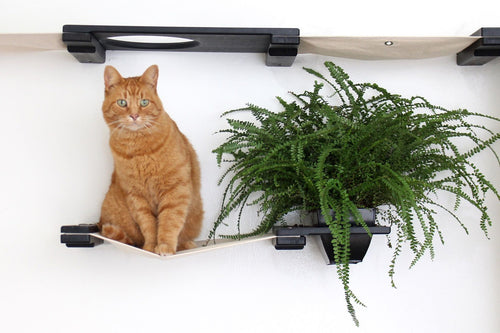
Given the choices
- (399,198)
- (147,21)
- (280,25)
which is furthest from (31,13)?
(399,198)

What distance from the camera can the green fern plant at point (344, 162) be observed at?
134 cm

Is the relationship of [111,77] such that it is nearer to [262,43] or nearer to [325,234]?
[262,43]

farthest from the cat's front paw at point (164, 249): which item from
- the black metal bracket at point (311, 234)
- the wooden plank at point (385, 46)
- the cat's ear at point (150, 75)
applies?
→ the wooden plank at point (385, 46)

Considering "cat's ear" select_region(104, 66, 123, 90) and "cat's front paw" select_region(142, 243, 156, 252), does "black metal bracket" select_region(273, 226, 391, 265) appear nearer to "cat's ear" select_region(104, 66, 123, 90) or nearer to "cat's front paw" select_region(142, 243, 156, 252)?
"cat's front paw" select_region(142, 243, 156, 252)

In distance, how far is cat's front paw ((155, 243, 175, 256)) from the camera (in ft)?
4.40

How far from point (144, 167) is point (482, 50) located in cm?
101

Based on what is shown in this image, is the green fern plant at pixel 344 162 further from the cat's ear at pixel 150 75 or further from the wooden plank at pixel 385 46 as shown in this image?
the cat's ear at pixel 150 75

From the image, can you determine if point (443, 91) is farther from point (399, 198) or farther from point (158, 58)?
point (158, 58)

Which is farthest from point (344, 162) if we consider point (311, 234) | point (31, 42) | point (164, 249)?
point (31, 42)

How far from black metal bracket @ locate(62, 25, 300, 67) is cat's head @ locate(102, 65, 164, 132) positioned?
12 cm

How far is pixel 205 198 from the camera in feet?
5.23

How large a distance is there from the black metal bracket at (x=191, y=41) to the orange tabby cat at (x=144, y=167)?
12cm

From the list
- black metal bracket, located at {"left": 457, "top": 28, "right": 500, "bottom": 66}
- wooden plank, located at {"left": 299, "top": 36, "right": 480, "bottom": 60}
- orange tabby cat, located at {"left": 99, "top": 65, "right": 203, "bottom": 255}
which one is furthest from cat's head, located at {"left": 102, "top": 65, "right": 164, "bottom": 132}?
black metal bracket, located at {"left": 457, "top": 28, "right": 500, "bottom": 66}

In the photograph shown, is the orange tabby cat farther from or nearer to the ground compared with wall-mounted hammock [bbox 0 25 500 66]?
nearer to the ground
